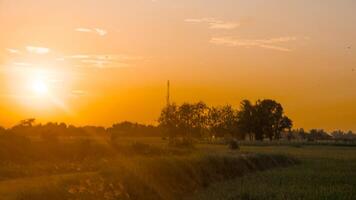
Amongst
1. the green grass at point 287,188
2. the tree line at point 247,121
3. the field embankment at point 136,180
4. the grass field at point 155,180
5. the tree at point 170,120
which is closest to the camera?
the field embankment at point 136,180

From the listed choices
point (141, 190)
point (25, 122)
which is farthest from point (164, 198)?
point (25, 122)

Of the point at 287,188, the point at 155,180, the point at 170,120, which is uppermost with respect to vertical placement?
the point at 170,120

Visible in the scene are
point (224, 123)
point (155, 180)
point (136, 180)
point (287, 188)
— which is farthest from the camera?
point (224, 123)

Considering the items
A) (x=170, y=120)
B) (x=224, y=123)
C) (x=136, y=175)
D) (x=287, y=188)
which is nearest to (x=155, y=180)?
(x=136, y=175)

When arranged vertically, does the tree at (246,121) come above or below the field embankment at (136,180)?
above

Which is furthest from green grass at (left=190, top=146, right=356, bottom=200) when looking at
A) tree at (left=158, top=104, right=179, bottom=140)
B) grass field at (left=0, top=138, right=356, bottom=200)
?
tree at (left=158, top=104, right=179, bottom=140)

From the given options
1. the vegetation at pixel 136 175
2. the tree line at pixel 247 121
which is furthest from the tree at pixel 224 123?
the vegetation at pixel 136 175

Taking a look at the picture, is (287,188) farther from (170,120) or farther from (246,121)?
(246,121)

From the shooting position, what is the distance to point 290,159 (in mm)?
57219

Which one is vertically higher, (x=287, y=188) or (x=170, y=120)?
(x=170, y=120)

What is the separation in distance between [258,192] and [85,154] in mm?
15374

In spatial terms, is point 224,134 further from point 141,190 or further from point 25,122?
point 141,190

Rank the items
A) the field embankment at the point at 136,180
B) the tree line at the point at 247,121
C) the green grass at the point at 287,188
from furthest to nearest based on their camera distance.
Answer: the tree line at the point at 247,121, the green grass at the point at 287,188, the field embankment at the point at 136,180

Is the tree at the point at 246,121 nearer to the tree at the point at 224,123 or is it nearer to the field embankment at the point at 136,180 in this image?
the tree at the point at 224,123
